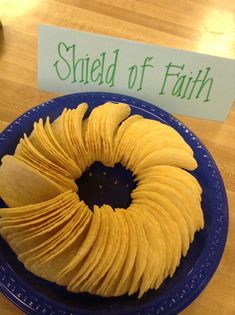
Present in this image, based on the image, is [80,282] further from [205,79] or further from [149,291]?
[205,79]

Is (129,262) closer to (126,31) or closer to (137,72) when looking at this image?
(137,72)

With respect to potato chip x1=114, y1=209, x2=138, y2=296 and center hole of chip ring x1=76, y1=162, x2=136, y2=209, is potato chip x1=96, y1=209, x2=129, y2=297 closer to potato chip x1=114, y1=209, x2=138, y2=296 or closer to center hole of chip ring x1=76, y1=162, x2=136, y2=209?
potato chip x1=114, y1=209, x2=138, y2=296

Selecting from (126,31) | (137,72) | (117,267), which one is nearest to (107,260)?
(117,267)

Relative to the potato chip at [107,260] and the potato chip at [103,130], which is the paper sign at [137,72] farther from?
the potato chip at [107,260]

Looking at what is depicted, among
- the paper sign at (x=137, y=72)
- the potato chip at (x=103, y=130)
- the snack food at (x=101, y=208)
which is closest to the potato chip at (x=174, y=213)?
the snack food at (x=101, y=208)

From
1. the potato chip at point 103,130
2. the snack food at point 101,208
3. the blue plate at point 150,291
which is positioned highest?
the potato chip at point 103,130

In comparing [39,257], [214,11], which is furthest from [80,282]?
[214,11]
